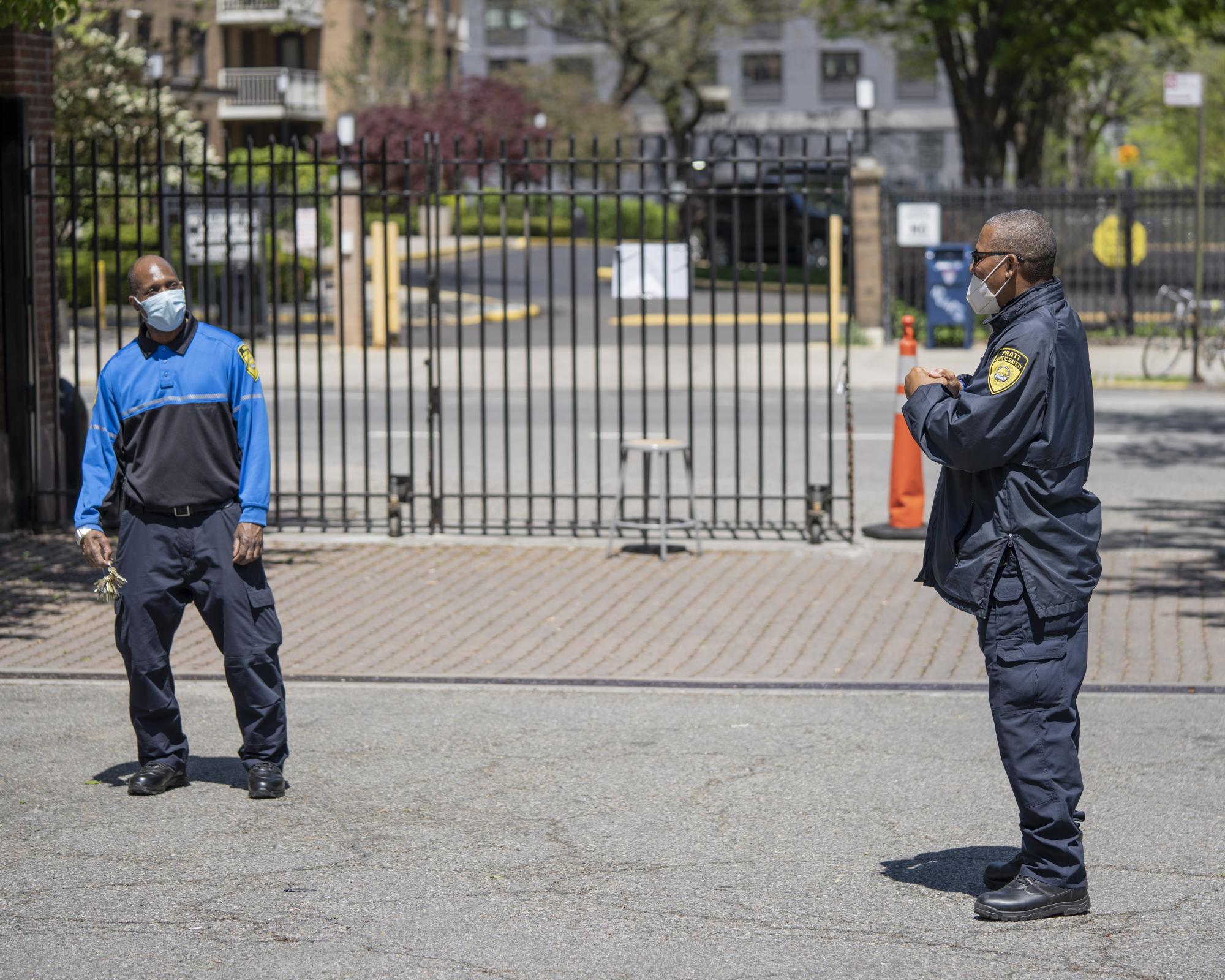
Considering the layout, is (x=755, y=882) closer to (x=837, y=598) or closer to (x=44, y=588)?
(x=837, y=598)

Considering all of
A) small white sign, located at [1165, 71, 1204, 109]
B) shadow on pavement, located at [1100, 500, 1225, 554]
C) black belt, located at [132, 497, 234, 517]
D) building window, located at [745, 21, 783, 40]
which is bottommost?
shadow on pavement, located at [1100, 500, 1225, 554]

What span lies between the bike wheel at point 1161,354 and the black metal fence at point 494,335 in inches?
150

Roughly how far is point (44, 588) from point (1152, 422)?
11307 mm

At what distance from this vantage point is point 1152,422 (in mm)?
16406

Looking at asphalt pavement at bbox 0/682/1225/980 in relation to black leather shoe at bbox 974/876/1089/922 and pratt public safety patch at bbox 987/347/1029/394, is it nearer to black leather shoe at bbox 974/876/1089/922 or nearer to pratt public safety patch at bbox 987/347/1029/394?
black leather shoe at bbox 974/876/1089/922

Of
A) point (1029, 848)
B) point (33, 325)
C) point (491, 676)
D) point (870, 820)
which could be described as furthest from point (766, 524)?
point (1029, 848)

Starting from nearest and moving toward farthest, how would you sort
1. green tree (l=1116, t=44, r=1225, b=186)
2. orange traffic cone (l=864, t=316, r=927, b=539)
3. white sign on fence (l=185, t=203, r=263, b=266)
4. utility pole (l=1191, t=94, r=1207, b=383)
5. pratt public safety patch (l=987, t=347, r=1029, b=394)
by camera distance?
1. pratt public safety patch (l=987, t=347, r=1029, b=394)
2. orange traffic cone (l=864, t=316, r=927, b=539)
3. utility pole (l=1191, t=94, r=1207, b=383)
4. white sign on fence (l=185, t=203, r=263, b=266)
5. green tree (l=1116, t=44, r=1225, b=186)

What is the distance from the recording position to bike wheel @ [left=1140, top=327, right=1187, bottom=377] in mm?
20453

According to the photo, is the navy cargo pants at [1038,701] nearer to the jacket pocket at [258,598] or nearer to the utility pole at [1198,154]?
the jacket pocket at [258,598]

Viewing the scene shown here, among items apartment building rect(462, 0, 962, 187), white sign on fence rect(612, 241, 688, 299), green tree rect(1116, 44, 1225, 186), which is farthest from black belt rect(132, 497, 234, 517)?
apartment building rect(462, 0, 962, 187)

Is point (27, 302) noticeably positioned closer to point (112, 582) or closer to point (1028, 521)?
point (112, 582)

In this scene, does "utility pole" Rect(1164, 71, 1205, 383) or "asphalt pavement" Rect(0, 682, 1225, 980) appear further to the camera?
"utility pole" Rect(1164, 71, 1205, 383)

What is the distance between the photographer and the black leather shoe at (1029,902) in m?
4.37

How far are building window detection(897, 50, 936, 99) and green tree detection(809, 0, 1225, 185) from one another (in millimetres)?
8583
